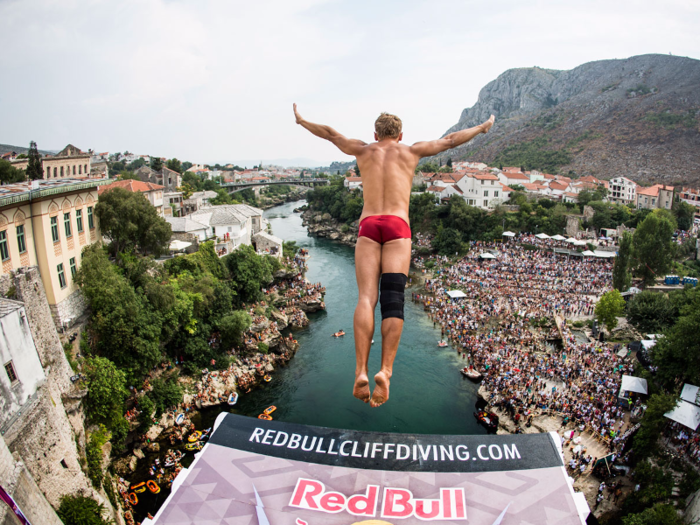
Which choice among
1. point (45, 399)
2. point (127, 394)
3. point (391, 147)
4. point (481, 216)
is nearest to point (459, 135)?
point (391, 147)

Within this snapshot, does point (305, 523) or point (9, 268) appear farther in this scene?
point (9, 268)

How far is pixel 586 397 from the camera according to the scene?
20531 mm

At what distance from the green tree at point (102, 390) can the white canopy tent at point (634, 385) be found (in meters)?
21.8

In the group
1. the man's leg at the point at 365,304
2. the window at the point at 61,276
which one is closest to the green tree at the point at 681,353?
the man's leg at the point at 365,304

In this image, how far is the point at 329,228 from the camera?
7388 centimetres

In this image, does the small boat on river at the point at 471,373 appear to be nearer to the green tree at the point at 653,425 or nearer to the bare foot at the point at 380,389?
the green tree at the point at 653,425

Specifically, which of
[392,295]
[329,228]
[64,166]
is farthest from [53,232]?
[329,228]

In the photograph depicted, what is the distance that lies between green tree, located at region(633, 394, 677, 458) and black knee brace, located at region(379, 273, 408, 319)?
1747 centimetres

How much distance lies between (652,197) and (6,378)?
68178mm

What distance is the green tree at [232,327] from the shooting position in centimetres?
2661

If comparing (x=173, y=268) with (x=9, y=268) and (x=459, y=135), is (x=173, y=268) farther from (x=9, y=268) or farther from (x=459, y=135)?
(x=459, y=135)

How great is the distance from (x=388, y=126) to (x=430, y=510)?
861 centimetres

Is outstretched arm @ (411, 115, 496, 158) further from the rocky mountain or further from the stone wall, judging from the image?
the rocky mountain

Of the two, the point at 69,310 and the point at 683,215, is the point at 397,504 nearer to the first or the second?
the point at 69,310
